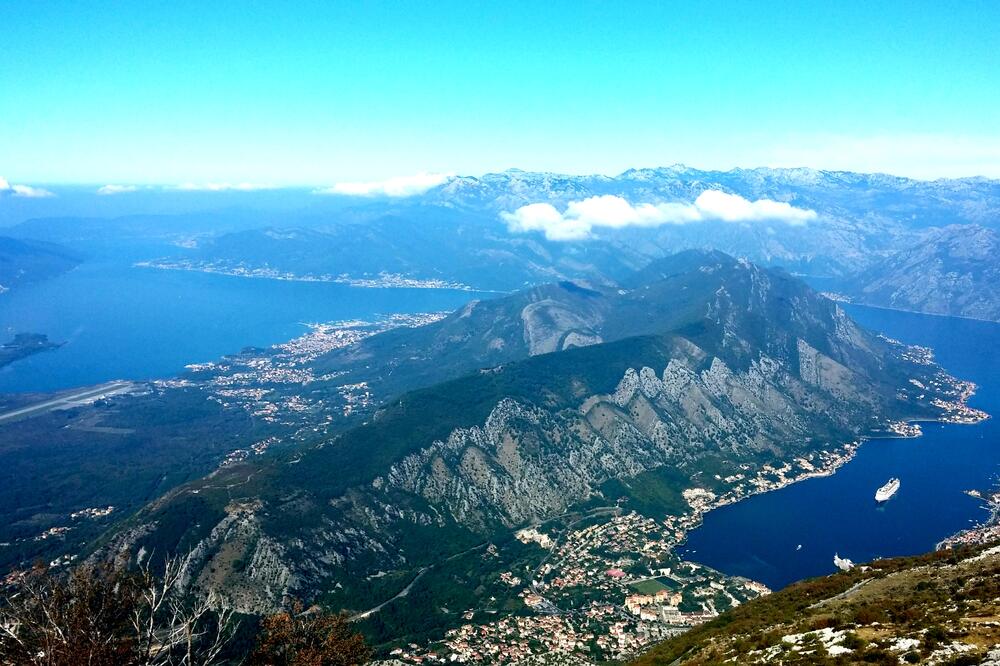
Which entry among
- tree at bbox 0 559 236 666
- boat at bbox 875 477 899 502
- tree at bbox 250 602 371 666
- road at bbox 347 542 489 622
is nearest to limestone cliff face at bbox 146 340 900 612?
road at bbox 347 542 489 622

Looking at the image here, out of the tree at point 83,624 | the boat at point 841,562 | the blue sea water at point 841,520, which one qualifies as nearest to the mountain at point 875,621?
the tree at point 83,624

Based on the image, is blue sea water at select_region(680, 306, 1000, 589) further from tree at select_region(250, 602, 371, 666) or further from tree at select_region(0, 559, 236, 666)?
tree at select_region(0, 559, 236, 666)

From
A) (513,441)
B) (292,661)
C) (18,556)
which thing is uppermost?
(292,661)

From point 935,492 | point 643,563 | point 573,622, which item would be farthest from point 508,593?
point 935,492

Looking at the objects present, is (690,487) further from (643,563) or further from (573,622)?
(573,622)

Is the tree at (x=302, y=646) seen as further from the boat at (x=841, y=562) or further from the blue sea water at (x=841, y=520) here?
the boat at (x=841, y=562)

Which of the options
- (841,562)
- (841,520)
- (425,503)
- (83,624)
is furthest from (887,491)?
(83,624)
